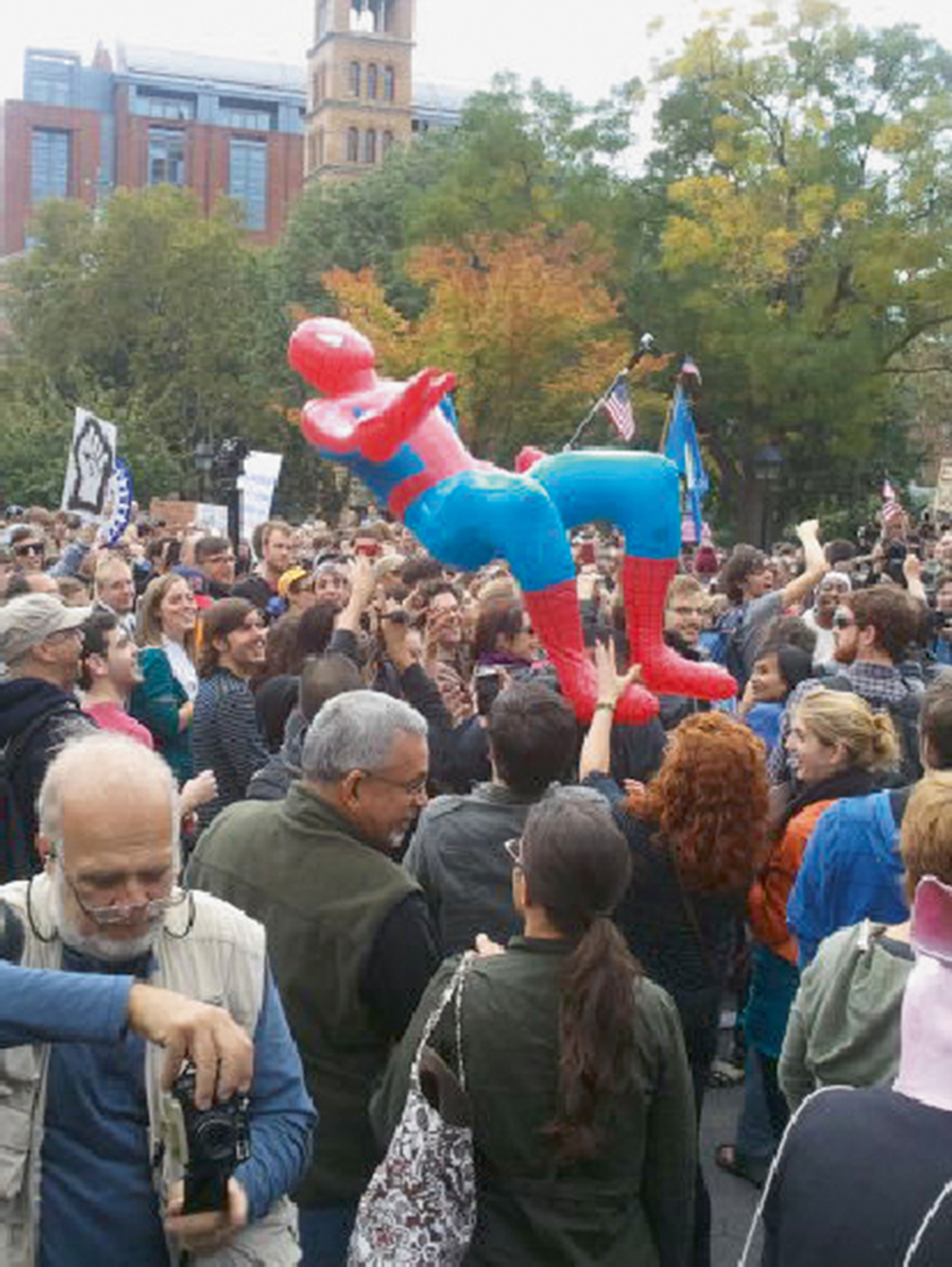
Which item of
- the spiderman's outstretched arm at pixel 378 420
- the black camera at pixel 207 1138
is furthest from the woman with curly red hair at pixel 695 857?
the spiderman's outstretched arm at pixel 378 420

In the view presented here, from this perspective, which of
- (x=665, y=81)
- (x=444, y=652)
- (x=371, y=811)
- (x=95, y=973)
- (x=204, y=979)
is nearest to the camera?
(x=95, y=973)

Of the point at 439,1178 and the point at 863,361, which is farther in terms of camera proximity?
the point at 863,361

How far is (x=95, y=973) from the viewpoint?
2.13 metres

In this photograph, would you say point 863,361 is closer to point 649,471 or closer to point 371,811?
point 649,471

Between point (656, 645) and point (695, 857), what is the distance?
115 inches

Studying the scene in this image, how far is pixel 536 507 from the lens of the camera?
6.68 m

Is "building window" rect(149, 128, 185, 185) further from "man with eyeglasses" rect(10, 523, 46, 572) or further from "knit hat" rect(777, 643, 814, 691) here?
"knit hat" rect(777, 643, 814, 691)

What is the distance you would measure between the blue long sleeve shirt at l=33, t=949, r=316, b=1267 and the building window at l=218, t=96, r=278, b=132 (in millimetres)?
100980

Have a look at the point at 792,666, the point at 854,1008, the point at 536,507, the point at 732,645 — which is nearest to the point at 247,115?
the point at 732,645

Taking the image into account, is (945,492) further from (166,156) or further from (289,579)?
(166,156)

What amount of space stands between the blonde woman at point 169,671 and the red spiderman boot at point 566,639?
1442 mm

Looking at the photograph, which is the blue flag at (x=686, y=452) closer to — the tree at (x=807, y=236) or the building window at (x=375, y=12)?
the tree at (x=807, y=236)

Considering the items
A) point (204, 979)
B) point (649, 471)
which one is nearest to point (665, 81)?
point (649, 471)

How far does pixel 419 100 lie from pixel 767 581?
99.9 meters
